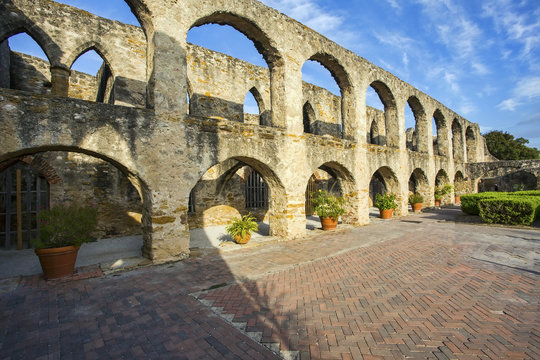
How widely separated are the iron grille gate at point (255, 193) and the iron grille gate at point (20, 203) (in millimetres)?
7677

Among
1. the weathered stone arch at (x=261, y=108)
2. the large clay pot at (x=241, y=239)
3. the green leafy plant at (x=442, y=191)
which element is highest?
the weathered stone arch at (x=261, y=108)

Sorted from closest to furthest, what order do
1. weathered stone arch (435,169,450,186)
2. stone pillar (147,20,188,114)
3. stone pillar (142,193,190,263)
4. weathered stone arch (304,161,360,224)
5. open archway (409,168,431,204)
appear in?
stone pillar (142,193,190,263) < stone pillar (147,20,188,114) < weathered stone arch (304,161,360,224) < open archway (409,168,431,204) < weathered stone arch (435,169,450,186)

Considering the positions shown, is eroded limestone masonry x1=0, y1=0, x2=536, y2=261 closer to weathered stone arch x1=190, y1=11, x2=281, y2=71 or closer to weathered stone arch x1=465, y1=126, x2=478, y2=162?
weathered stone arch x1=190, y1=11, x2=281, y2=71

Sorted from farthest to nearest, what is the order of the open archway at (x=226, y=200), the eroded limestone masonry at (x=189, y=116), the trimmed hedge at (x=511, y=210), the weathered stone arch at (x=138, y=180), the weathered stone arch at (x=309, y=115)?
the weathered stone arch at (x=309, y=115)
the open archway at (x=226, y=200)
the trimmed hedge at (x=511, y=210)
the eroded limestone masonry at (x=189, y=116)
the weathered stone arch at (x=138, y=180)

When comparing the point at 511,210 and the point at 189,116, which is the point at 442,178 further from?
the point at 189,116

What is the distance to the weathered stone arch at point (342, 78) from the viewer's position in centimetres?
1042

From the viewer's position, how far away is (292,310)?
371 cm

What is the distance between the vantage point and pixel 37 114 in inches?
195

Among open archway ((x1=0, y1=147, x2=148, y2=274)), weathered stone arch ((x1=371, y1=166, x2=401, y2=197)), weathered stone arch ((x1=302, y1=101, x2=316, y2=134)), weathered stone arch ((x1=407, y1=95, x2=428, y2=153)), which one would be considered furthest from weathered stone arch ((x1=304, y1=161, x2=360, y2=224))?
weathered stone arch ((x1=407, y1=95, x2=428, y2=153))

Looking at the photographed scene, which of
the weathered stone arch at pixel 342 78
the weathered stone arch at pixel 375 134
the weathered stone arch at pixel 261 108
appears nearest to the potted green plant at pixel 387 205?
the weathered stone arch at pixel 342 78

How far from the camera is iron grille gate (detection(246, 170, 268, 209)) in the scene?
13.0 meters

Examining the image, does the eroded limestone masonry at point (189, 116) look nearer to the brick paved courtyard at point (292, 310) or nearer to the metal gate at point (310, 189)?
the metal gate at point (310, 189)

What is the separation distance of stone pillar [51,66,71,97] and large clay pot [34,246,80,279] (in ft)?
19.9

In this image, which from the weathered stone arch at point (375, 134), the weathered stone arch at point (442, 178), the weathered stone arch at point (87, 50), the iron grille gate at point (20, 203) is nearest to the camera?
the iron grille gate at point (20, 203)
